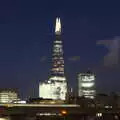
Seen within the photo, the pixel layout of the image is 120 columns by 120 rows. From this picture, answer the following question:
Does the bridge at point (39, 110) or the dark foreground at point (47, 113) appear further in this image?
the bridge at point (39, 110)

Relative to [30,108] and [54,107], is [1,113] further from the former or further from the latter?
[54,107]

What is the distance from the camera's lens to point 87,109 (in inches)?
6275

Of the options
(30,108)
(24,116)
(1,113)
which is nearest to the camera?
(1,113)

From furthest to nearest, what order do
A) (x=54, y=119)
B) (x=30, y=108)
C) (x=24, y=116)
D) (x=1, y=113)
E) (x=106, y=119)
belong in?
(x=30, y=108) < (x=24, y=116) < (x=106, y=119) < (x=54, y=119) < (x=1, y=113)

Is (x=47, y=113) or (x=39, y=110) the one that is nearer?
(x=47, y=113)

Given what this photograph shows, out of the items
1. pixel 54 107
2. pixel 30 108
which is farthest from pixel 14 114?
pixel 54 107

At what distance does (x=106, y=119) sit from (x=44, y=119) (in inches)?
746

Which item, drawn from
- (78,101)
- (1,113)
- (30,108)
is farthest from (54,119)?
(78,101)

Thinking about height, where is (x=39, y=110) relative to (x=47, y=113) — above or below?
above

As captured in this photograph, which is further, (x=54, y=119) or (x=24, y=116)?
(x=24, y=116)

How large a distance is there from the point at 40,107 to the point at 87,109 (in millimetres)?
18121

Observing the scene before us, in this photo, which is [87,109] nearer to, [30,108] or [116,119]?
[30,108]

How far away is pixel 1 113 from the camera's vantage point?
329ft

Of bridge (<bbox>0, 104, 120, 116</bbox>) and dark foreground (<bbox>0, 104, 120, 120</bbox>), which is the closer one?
dark foreground (<bbox>0, 104, 120, 120</bbox>)
